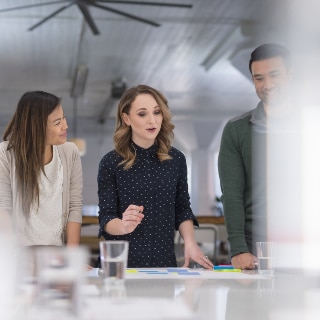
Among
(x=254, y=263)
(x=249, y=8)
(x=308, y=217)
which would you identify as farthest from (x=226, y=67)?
(x=254, y=263)

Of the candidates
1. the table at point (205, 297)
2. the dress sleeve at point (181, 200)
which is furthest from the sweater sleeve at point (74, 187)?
the table at point (205, 297)

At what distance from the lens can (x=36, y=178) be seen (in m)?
1.98

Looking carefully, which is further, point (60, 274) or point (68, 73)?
point (68, 73)

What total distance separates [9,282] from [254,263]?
107 cm

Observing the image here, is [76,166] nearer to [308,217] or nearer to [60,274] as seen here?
[308,217]

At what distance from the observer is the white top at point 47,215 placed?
1.97 meters

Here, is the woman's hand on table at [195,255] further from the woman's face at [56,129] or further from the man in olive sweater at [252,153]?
the woman's face at [56,129]

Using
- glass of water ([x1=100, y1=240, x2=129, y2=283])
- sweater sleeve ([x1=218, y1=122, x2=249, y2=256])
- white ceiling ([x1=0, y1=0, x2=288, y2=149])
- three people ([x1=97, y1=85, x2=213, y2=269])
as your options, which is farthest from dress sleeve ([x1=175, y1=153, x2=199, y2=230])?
white ceiling ([x1=0, y1=0, x2=288, y2=149])

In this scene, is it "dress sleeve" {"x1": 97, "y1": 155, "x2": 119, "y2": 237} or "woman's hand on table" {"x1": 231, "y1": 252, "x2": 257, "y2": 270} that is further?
"dress sleeve" {"x1": 97, "y1": 155, "x2": 119, "y2": 237}

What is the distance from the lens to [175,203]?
2.21 m

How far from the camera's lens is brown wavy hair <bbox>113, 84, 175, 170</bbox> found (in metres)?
2.11

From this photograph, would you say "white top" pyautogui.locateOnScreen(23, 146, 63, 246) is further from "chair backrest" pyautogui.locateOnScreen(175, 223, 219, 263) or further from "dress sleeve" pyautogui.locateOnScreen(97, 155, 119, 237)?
"chair backrest" pyautogui.locateOnScreen(175, 223, 219, 263)

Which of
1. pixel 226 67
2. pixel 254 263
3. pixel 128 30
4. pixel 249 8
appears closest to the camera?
pixel 254 263

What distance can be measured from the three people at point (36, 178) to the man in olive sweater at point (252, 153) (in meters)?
0.57
